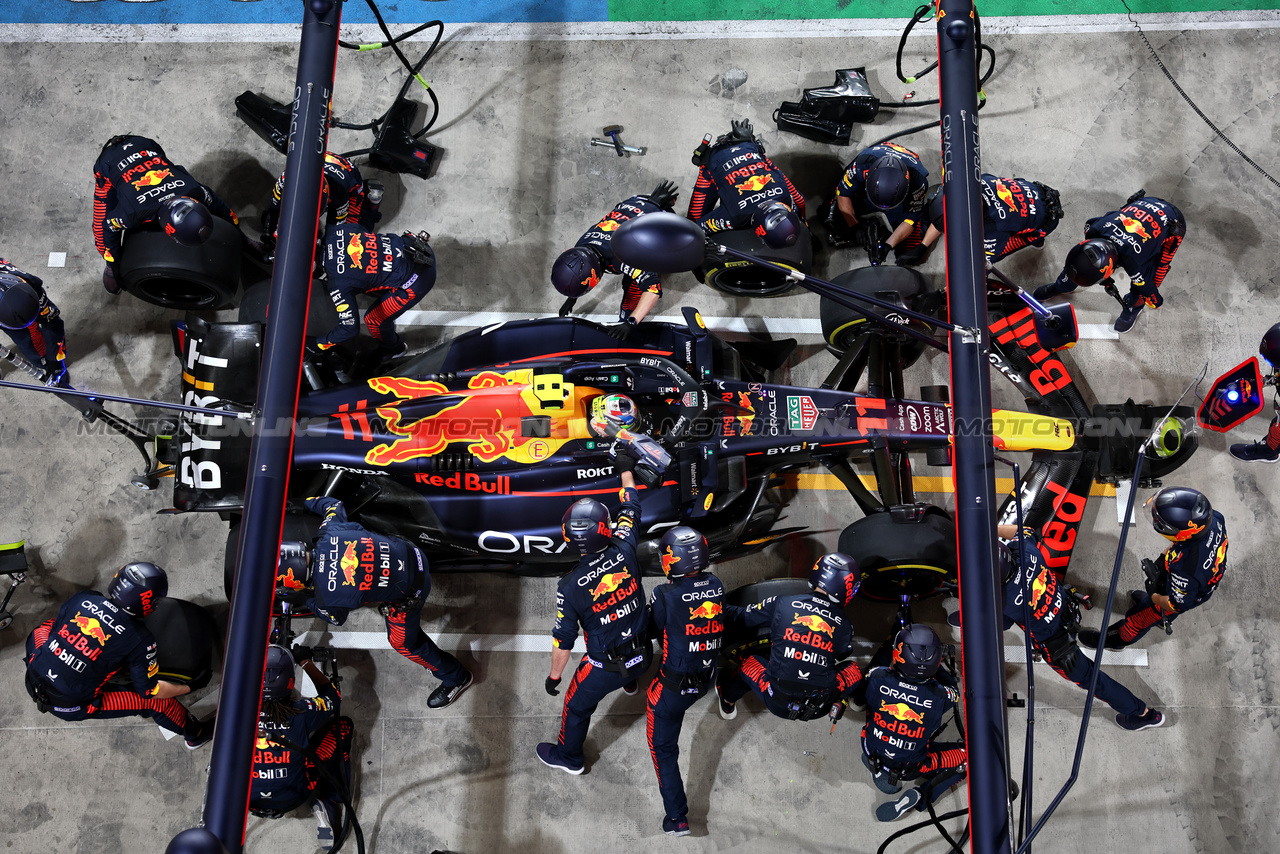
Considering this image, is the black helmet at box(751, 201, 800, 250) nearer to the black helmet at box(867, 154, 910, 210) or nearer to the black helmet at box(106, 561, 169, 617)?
the black helmet at box(867, 154, 910, 210)

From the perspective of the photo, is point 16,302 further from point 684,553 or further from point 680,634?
point 680,634

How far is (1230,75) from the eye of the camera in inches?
300

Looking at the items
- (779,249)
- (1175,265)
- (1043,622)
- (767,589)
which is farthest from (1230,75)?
(767,589)

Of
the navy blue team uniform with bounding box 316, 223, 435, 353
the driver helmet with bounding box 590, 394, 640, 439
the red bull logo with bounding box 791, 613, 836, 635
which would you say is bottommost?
the red bull logo with bounding box 791, 613, 836, 635

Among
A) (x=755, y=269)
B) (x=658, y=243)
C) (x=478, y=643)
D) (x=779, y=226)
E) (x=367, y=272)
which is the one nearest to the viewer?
(x=658, y=243)

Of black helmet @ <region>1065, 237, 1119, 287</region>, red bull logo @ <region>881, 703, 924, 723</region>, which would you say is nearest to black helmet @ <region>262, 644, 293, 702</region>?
red bull logo @ <region>881, 703, 924, 723</region>

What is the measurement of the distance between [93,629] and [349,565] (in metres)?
1.62

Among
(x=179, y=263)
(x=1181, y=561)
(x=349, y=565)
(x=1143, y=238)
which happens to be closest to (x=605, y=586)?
(x=349, y=565)

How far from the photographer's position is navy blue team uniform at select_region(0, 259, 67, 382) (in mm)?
6133

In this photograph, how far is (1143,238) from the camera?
6.25m

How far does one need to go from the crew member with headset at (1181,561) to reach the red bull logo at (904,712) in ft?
6.35

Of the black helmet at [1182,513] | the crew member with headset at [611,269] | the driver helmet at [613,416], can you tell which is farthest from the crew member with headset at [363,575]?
the black helmet at [1182,513]

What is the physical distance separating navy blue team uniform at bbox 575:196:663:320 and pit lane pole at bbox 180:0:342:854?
2.00m

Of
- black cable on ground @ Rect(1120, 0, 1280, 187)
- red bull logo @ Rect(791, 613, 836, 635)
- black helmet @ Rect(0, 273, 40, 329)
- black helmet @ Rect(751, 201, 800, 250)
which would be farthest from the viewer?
black cable on ground @ Rect(1120, 0, 1280, 187)
